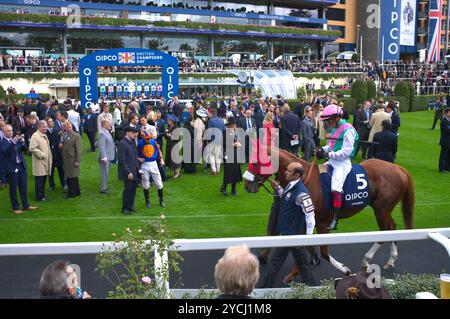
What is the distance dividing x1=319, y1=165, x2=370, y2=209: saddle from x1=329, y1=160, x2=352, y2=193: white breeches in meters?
0.06

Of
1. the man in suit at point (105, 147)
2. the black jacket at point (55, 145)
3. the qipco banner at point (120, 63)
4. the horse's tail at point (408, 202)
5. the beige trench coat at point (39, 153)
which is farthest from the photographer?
the qipco banner at point (120, 63)

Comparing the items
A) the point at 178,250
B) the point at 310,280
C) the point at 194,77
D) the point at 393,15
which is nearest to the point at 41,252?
the point at 178,250

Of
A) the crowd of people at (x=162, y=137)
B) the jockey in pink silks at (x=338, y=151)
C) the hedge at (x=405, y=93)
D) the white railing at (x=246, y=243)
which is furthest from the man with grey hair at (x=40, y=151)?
the hedge at (x=405, y=93)

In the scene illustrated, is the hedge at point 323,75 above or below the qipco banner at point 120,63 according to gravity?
above

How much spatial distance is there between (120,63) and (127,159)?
10069 mm

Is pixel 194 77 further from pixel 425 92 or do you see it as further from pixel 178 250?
pixel 178 250

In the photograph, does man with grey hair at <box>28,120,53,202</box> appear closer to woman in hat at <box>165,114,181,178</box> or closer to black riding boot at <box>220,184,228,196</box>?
woman in hat at <box>165,114,181,178</box>

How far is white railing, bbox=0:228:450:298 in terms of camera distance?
3.58 m

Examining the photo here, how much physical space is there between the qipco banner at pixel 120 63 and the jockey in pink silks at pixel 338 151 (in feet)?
42.0

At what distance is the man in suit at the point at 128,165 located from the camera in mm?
9453

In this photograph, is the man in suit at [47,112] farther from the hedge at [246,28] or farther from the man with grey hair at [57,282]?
the hedge at [246,28]

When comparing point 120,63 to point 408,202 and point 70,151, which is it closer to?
point 70,151

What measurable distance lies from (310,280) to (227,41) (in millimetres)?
50050

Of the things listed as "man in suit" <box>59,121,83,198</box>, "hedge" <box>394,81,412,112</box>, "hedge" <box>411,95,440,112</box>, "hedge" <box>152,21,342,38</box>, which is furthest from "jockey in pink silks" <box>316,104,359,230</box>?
"hedge" <box>152,21,342,38</box>
